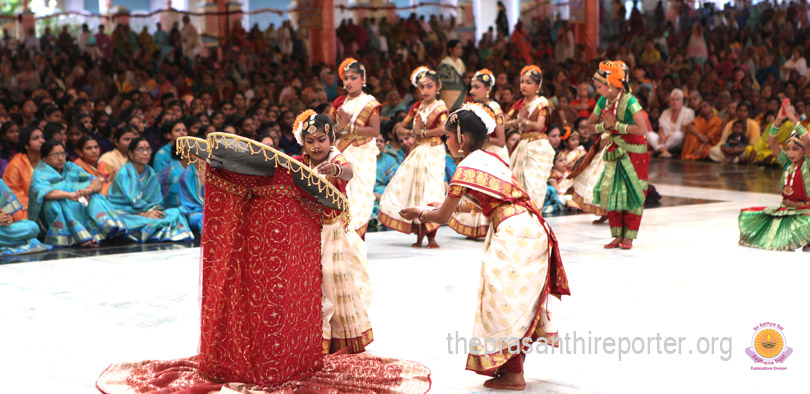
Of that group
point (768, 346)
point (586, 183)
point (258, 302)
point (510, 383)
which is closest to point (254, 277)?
point (258, 302)

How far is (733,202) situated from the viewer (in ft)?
33.1

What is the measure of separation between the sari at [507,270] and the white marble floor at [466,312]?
0.21 m

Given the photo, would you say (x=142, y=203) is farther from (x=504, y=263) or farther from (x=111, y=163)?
(x=504, y=263)

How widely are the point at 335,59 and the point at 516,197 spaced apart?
13.4m

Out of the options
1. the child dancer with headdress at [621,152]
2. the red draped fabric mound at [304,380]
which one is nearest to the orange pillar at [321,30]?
the child dancer with headdress at [621,152]

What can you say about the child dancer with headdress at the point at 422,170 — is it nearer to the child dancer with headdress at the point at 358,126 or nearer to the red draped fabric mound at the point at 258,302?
the child dancer with headdress at the point at 358,126

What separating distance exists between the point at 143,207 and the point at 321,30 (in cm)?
931

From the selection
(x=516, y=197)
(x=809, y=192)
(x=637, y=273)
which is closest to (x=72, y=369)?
(x=516, y=197)

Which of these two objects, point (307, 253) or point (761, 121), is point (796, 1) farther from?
point (307, 253)

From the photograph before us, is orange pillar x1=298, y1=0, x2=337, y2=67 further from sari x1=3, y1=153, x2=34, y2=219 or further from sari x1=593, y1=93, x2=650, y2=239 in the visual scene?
sari x1=593, y1=93, x2=650, y2=239

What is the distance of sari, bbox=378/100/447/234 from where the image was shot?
7.41 m

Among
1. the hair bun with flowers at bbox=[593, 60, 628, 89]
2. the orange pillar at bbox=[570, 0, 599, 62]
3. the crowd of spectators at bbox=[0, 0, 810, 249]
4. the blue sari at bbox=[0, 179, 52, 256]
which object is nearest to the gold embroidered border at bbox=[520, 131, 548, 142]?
the hair bun with flowers at bbox=[593, 60, 628, 89]

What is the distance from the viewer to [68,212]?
7.40 meters

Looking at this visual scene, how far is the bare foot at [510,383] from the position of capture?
12.8ft
